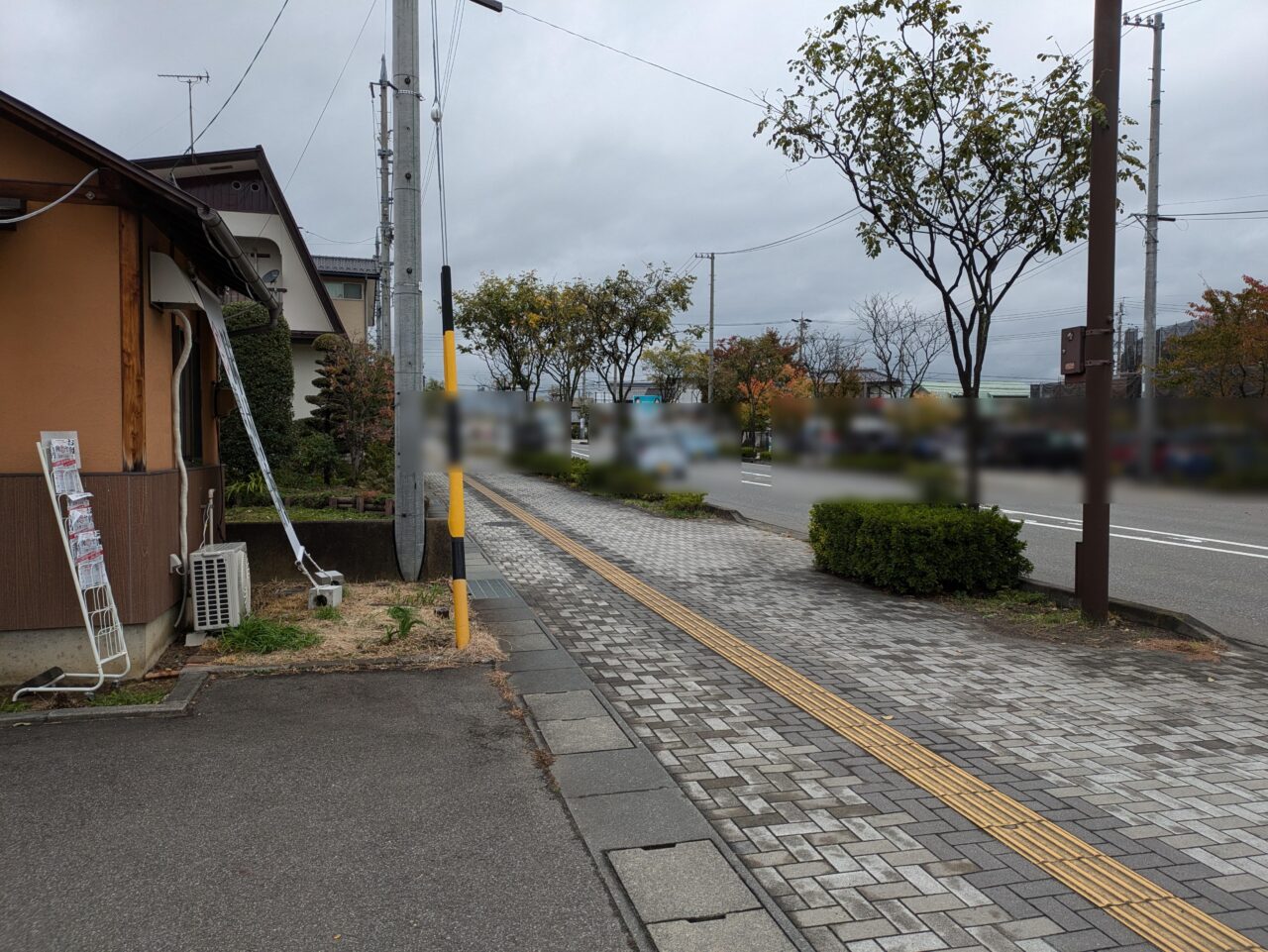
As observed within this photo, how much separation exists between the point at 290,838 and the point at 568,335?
2035cm

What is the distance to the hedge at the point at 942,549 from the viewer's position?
8.55 m

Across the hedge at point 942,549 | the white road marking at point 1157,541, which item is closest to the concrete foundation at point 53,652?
the hedge at point 942,549

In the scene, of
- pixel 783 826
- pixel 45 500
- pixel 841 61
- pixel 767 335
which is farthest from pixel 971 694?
pixel 767 335

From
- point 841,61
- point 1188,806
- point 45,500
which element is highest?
point 841,61

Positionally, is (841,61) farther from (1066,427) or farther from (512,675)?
(512,675)

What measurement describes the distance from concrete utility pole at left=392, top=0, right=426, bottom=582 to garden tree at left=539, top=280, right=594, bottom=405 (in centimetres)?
1375

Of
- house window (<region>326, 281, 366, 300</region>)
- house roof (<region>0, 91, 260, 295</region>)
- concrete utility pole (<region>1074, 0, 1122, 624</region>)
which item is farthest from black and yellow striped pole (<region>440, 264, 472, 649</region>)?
house window (<region>326, 281, 366, 300</region>)

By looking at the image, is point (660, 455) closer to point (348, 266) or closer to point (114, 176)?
point (114, 176)

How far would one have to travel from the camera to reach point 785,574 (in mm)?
10375

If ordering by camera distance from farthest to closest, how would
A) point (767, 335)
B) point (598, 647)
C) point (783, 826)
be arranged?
point (767, 335) → point (598, 647) → point (783, 826)

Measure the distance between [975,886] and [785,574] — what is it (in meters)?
7.15

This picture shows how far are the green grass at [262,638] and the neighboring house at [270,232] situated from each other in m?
16.5

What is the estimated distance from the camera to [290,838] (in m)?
3.52

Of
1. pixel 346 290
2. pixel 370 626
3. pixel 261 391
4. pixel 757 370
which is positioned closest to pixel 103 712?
pixel 370 626
